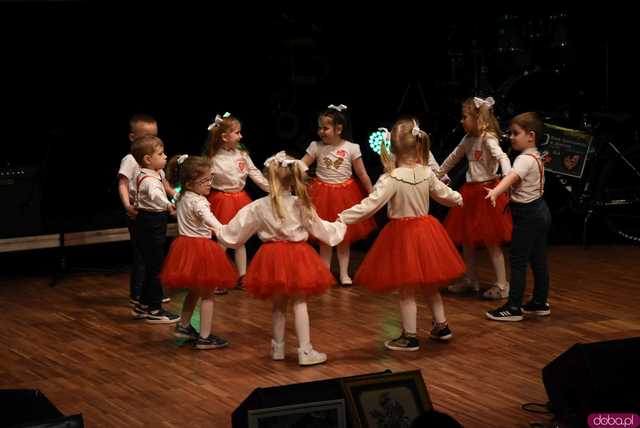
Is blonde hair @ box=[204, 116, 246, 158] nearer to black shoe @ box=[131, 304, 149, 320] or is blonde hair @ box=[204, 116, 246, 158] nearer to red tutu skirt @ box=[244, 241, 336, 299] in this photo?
black shoe @ box=[131, 304, 149, 320]

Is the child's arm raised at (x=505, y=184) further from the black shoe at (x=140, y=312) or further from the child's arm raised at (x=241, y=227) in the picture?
the black shoe at (x=140, y=312)

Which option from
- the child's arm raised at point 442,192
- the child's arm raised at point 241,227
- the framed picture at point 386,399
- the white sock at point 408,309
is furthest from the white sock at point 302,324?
the framed picture at point 386,399

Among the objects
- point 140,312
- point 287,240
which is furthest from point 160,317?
point 287,240

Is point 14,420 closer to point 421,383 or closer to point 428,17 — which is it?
point 421,383

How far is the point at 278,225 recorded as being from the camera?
5629mm

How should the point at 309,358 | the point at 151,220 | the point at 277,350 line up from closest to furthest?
the point at 309,358 → the point at 277,350 → the point at 151,220

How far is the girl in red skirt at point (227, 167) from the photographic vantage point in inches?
289

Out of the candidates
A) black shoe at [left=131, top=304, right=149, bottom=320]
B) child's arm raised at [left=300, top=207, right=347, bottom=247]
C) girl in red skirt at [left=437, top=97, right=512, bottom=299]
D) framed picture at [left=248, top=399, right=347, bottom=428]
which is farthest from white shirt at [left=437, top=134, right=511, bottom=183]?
framed picture at [left=248, top=399, right=347, bottom=428]

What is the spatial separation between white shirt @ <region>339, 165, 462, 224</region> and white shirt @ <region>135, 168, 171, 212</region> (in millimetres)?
1252

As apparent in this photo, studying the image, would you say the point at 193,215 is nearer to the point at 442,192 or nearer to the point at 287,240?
the point at 287,240

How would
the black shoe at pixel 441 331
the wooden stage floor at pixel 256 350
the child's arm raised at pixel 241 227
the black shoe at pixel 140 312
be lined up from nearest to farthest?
the wooden stage floor at pixel 256 350
the child's arm raised at pixel 241 227
the black shoe at pixel 441 331
the black shoe at pixel 140 312

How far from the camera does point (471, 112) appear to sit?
6.95 meters

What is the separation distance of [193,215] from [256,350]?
0.80m

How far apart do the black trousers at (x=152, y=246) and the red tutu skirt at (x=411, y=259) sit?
53.4 inches
